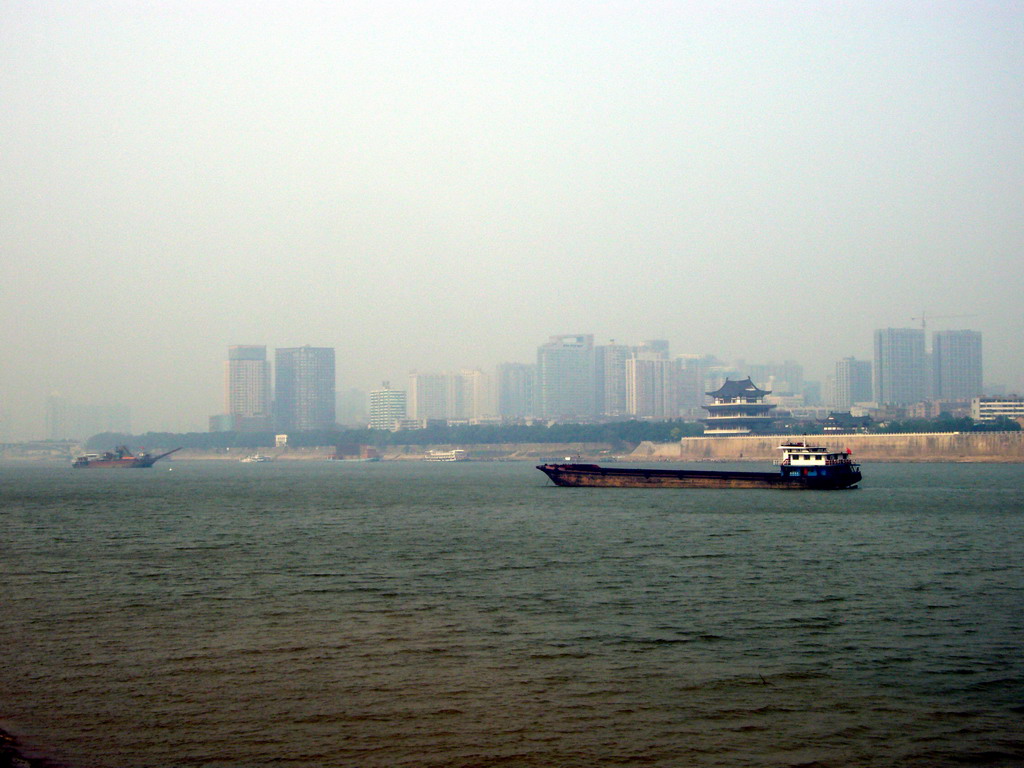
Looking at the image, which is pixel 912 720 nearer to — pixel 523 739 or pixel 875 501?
pixel 523 739

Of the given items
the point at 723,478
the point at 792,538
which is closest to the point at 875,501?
the point at 723,478

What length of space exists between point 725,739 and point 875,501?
6061 cm

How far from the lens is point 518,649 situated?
78.2ft

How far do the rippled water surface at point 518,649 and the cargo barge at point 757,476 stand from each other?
37009mm

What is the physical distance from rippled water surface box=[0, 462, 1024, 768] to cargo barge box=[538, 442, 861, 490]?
1457 inches

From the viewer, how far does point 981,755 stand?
16.7 metres

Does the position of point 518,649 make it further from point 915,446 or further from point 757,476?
point 915,446

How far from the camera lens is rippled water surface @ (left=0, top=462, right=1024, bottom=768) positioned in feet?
56.9

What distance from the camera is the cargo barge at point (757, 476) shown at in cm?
8744

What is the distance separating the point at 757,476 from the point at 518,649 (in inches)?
2778

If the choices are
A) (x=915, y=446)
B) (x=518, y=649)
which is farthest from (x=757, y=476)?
(x=915, y=446)

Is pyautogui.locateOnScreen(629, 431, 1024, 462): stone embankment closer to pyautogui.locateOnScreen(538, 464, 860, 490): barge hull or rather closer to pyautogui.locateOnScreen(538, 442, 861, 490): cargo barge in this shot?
pyautogui.locateOnScreen(538, 464, 860, 490): barge hull

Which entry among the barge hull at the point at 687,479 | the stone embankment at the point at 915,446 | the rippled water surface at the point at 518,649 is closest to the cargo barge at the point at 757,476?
→ the barge hull at the point at 687,479

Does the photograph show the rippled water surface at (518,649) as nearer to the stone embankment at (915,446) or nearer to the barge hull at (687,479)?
the barge hull at (687,479)
